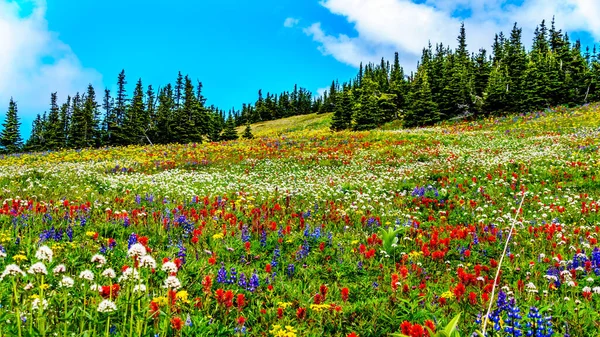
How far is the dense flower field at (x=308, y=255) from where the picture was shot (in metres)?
3.43

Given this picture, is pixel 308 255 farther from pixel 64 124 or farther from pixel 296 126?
pixel 64 124

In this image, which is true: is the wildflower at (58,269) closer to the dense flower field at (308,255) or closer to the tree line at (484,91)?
the dense flower field at (308,255)

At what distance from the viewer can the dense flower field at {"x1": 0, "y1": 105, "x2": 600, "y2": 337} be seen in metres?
3.43

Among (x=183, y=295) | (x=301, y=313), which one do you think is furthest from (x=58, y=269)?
(x=301, y=313)

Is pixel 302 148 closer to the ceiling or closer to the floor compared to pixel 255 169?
closer to the ceiling

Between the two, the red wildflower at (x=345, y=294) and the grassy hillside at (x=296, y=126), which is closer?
the red wildflower at (x=345, y=294)

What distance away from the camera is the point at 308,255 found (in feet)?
22.4

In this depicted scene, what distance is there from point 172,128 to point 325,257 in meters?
56.8

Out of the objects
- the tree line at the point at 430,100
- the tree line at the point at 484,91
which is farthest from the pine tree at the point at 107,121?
the tree line at the point at 484,91

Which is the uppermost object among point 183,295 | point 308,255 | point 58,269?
point 58,269

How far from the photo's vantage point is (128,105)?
6006 centimetres

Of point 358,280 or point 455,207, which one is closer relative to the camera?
point 358,280

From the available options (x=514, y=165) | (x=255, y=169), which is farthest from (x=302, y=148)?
(x=514, y=165)

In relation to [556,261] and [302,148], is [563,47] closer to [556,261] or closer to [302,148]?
[302,148]
